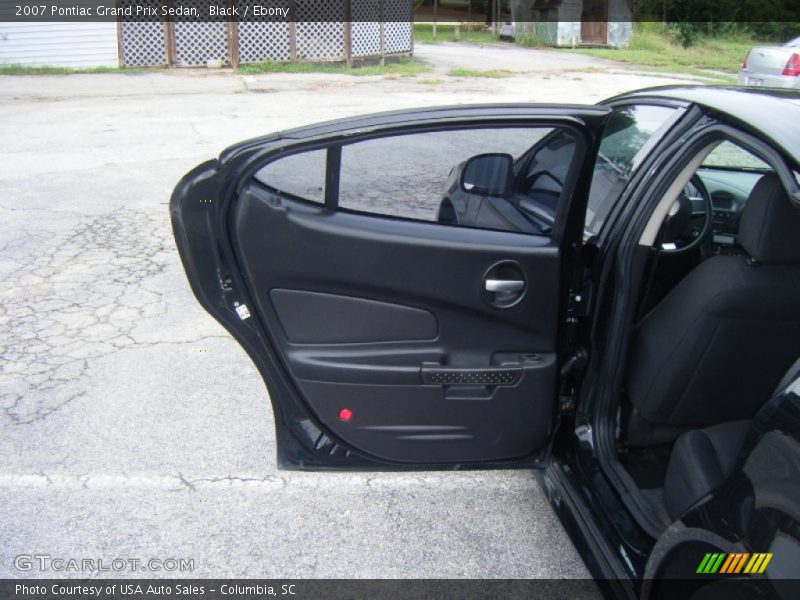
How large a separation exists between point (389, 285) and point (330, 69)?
55.7 feet

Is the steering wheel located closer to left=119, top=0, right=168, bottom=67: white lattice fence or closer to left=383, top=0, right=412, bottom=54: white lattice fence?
left=119, top=0, right=168, bottom=67: white lattice fence

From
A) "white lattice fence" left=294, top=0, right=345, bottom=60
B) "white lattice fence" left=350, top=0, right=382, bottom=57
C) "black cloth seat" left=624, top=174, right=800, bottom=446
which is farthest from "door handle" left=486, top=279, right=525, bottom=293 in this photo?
"white lattice fence" left=350, top=0, right=382, bottom=57

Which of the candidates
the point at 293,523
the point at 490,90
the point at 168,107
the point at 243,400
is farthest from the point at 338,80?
the point at 293,523

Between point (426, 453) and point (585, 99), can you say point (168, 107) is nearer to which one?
point (585, 99)

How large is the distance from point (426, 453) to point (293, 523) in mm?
775

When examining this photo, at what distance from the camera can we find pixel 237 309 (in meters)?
2.36

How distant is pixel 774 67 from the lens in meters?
11.1

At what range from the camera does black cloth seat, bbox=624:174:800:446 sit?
224 centimetres

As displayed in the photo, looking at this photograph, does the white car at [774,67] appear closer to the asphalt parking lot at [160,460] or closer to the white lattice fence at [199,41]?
the asphalt parking lot at [160,460]

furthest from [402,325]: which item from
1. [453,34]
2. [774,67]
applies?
[453,34]

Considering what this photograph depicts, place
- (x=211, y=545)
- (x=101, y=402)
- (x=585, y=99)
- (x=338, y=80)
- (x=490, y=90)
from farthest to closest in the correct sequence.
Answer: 1. (x=338, y=80)
2. (x=490, y=90)
3. (x=585, y=99)
4. (x=101, y=402)
5. (x=211, y=545)

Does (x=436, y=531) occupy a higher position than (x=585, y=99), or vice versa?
(x=585, y=99)

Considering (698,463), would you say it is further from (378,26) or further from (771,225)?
(378,26)

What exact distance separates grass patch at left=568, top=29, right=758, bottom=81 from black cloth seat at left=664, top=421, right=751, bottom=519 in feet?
55.1
